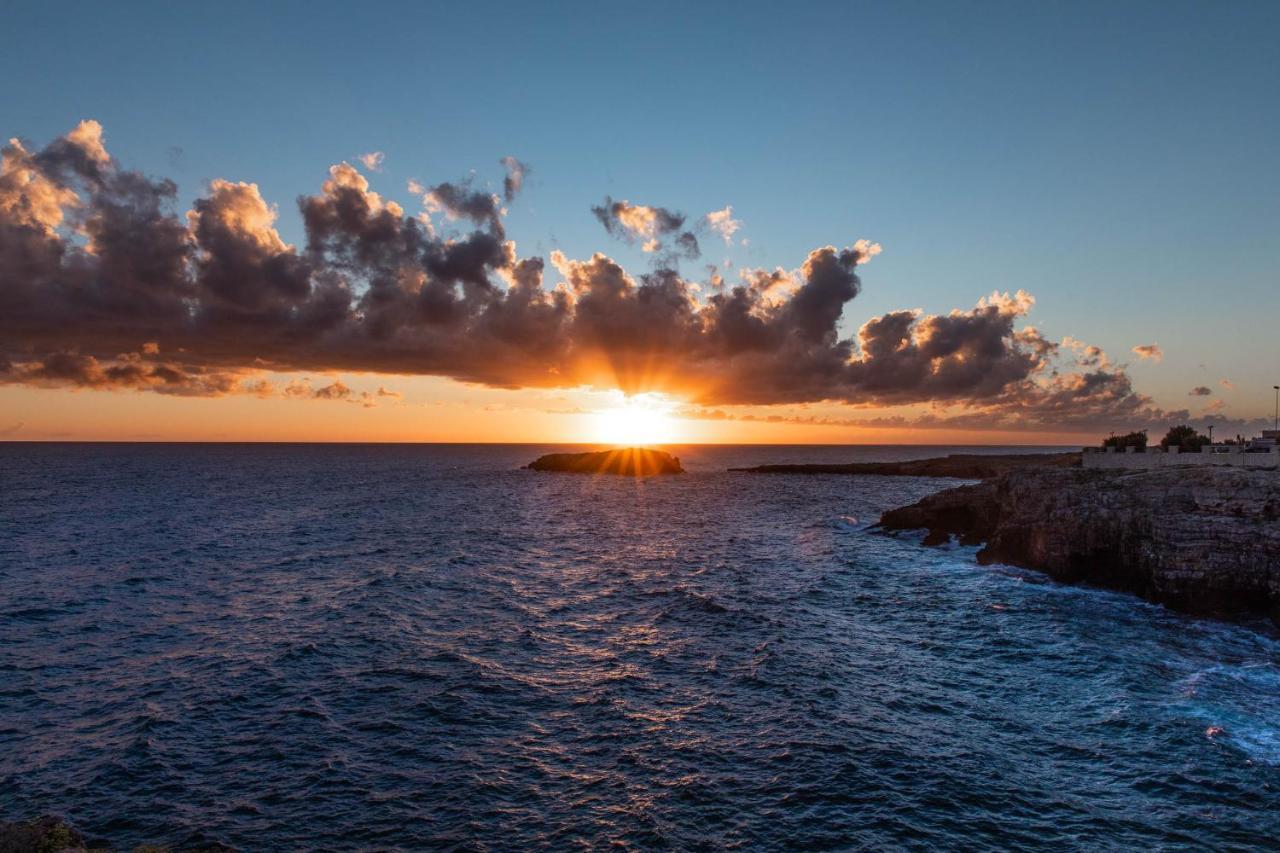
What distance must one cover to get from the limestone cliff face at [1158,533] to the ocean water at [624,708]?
7.99 ft

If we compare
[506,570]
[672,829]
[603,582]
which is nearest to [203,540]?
[506,570]

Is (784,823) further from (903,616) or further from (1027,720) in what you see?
(903,616)

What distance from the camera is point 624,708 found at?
25.1 metres

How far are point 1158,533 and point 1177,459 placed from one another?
1760 cm

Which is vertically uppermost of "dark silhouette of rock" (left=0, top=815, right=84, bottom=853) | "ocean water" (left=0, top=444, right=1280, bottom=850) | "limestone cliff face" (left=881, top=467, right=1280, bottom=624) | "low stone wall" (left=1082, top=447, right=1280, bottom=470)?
"low stone wall" (left=1082, top=447, right=1280, bottom=470)

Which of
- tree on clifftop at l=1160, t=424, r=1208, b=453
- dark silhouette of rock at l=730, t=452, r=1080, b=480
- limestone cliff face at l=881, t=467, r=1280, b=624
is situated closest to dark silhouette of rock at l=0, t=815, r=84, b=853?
limestone cliff face at l=881, t=467, r=1280, b=624

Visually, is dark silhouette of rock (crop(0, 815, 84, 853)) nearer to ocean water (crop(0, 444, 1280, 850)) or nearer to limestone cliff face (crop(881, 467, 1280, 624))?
ocean water (crop(0, 444, 1280, 850))

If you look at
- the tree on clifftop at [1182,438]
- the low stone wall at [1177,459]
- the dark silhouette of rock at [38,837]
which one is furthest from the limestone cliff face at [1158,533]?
the dark silhouette of rock at [38,837]

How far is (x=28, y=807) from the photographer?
710 inches

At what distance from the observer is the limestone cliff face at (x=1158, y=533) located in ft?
119

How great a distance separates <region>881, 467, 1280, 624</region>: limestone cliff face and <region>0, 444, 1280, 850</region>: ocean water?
2.43 m

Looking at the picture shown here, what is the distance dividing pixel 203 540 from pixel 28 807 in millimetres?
53675

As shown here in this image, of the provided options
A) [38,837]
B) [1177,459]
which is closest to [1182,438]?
[1177,459]

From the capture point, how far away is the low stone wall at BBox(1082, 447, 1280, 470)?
4616 cm
